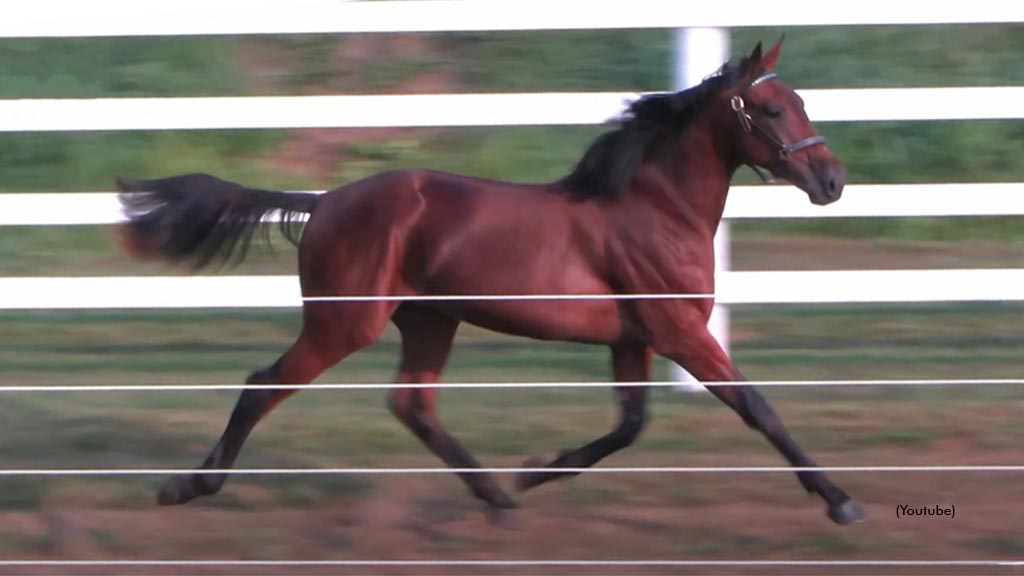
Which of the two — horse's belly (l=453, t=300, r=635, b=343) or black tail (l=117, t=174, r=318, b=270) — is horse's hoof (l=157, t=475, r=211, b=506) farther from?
horse's belly (l=453, t=300, r=635, b=343)

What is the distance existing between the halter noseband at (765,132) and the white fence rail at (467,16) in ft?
2.49

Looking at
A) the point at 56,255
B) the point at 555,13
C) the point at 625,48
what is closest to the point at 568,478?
the point at 555,13

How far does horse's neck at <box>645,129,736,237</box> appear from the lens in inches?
175

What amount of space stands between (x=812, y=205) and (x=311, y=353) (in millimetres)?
1824

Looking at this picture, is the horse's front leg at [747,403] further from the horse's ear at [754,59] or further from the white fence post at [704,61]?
the white fence post at [704,61]

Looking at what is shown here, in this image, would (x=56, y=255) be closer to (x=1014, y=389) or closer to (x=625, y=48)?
(x=625, y=48)

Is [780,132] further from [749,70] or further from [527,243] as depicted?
[527,243]

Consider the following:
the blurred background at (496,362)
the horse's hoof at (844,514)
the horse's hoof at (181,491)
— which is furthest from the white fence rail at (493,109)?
the horse's hoof at (844,514)

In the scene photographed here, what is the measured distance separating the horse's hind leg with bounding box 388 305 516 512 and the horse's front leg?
0.56 m

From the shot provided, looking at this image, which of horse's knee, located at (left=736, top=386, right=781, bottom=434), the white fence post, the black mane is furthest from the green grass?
horse's knee, located at (left=736, top=386, right=781, bottom=434)

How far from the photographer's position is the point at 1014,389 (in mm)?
5547

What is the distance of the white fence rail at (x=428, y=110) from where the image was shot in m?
5.23

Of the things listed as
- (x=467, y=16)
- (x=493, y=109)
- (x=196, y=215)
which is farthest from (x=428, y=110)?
(x=196, y=215)

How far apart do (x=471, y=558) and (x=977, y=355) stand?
246 cm
